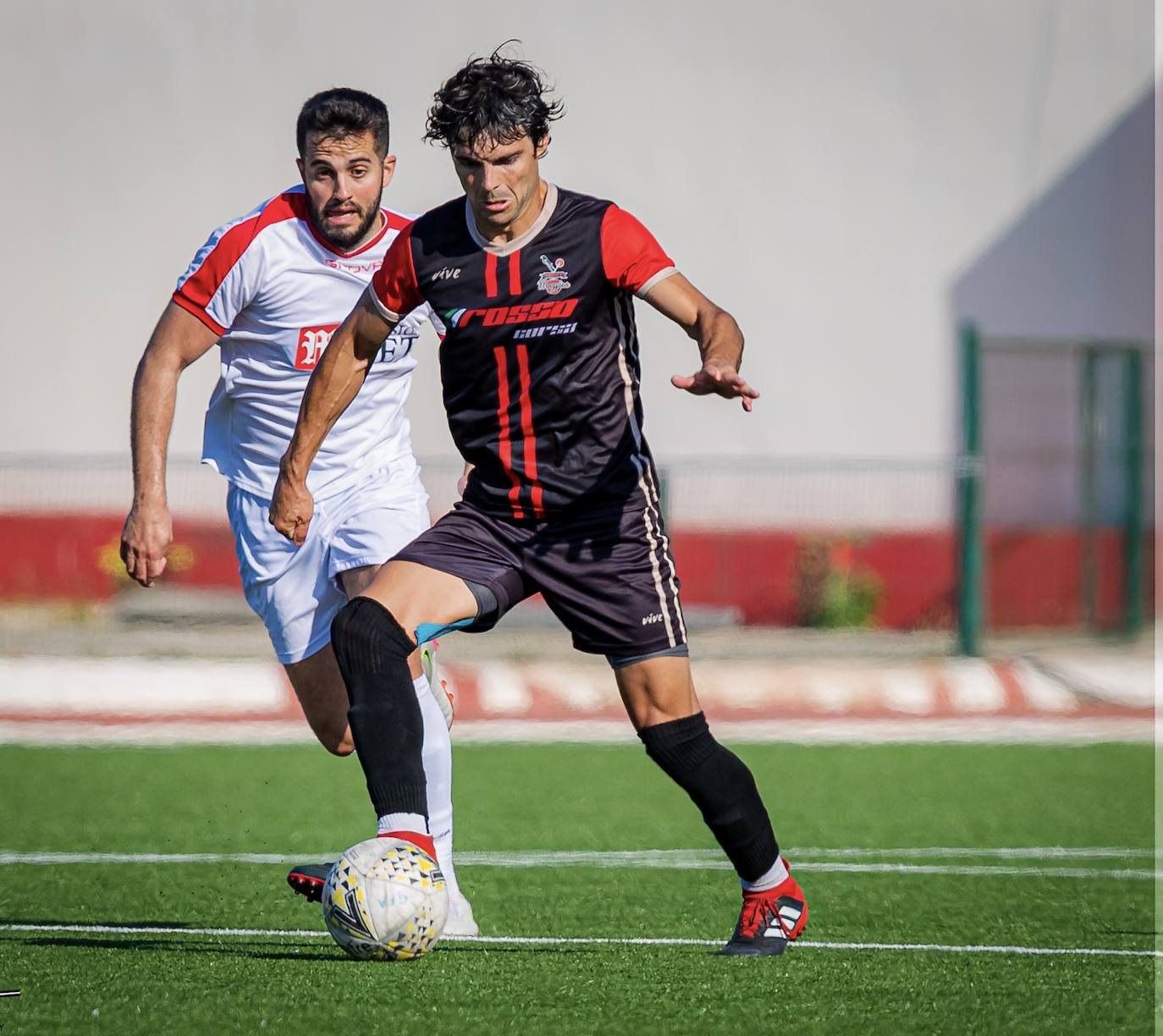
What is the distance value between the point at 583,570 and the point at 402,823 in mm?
946

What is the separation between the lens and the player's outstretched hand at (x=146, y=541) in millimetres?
5203

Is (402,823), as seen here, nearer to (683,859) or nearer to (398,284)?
(398,284)

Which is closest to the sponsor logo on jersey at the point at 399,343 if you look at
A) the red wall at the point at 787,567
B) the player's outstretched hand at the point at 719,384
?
the player's outstretched hand at the point at 719,384

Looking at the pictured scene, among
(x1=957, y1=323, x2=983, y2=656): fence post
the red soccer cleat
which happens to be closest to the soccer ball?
the red soccer cleat

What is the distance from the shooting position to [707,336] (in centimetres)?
463

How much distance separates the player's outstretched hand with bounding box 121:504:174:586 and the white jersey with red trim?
839 millimetres

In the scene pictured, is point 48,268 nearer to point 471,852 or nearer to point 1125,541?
point 1125,541

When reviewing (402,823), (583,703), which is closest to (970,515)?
(583,703)

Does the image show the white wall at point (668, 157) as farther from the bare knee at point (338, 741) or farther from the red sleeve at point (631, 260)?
the red sleeve at point (631, 260)

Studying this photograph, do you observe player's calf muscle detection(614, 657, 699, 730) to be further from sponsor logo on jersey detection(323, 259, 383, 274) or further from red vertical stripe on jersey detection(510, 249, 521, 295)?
sponsor logo on jersey detection(323, 259, 383, 274)

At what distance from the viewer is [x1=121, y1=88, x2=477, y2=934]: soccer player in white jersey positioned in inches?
226

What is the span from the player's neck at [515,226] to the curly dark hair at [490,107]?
0.58ft

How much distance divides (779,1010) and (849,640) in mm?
12247

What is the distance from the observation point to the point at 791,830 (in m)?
7.90
